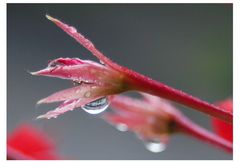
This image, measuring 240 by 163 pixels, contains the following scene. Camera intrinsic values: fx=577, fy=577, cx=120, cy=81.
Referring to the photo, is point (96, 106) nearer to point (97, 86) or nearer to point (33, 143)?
point (97, 86)

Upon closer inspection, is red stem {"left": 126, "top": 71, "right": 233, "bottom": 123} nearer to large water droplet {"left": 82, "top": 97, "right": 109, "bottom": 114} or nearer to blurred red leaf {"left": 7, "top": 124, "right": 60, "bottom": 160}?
large water droplet {"left": 82, "top": 97, "right": 109, "bottom": 114}

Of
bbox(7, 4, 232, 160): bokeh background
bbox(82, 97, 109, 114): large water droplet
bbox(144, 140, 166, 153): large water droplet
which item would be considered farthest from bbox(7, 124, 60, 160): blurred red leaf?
bbox(7, 4, 232, 160): bokeh background

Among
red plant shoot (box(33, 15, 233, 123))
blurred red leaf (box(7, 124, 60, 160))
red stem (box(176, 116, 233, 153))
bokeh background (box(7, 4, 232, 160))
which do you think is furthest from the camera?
bokeh background (box(7, 4, 232, 160))

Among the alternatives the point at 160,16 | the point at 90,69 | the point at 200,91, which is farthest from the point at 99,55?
the point at 200,91

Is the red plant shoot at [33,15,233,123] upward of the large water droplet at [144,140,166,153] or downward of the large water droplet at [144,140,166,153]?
downward

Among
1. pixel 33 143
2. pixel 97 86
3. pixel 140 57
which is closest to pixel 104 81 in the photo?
pixel 97 86

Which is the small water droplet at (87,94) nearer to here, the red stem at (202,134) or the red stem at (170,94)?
the red stem at (170,94)

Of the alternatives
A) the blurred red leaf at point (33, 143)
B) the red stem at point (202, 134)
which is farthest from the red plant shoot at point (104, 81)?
the blurred red leaf at point (33, 143)
